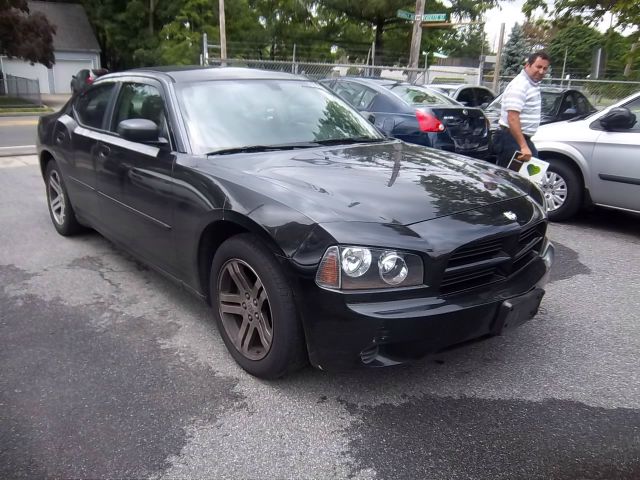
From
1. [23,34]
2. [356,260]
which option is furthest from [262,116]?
[23,34]

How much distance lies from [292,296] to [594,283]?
9.97ft

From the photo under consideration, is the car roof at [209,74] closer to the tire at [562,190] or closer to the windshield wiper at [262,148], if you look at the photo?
the windshield wiper at [262,148]

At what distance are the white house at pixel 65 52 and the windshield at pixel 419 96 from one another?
34.4m

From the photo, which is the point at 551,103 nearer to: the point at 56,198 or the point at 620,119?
the point at 620,119

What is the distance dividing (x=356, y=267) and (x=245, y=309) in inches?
31.5

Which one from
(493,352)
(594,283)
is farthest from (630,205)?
(493,352)

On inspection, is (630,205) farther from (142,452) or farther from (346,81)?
(142,452)

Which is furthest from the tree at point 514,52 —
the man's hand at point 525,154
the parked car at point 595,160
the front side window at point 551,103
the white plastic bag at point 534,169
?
the white plastic bag at point 534,169

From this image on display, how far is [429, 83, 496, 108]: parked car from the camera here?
12188 millimetres

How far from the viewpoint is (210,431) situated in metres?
2.60

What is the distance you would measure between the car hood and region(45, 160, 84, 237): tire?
262 centimetres

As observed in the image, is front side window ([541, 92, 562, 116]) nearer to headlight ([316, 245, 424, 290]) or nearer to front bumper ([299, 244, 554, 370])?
front bumper ([299, 244, 554, 370])

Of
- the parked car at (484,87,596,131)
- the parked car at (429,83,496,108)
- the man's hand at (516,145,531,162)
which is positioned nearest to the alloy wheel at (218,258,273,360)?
the man's hand at (516,145,531,162)

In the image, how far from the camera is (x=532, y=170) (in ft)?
17.4
